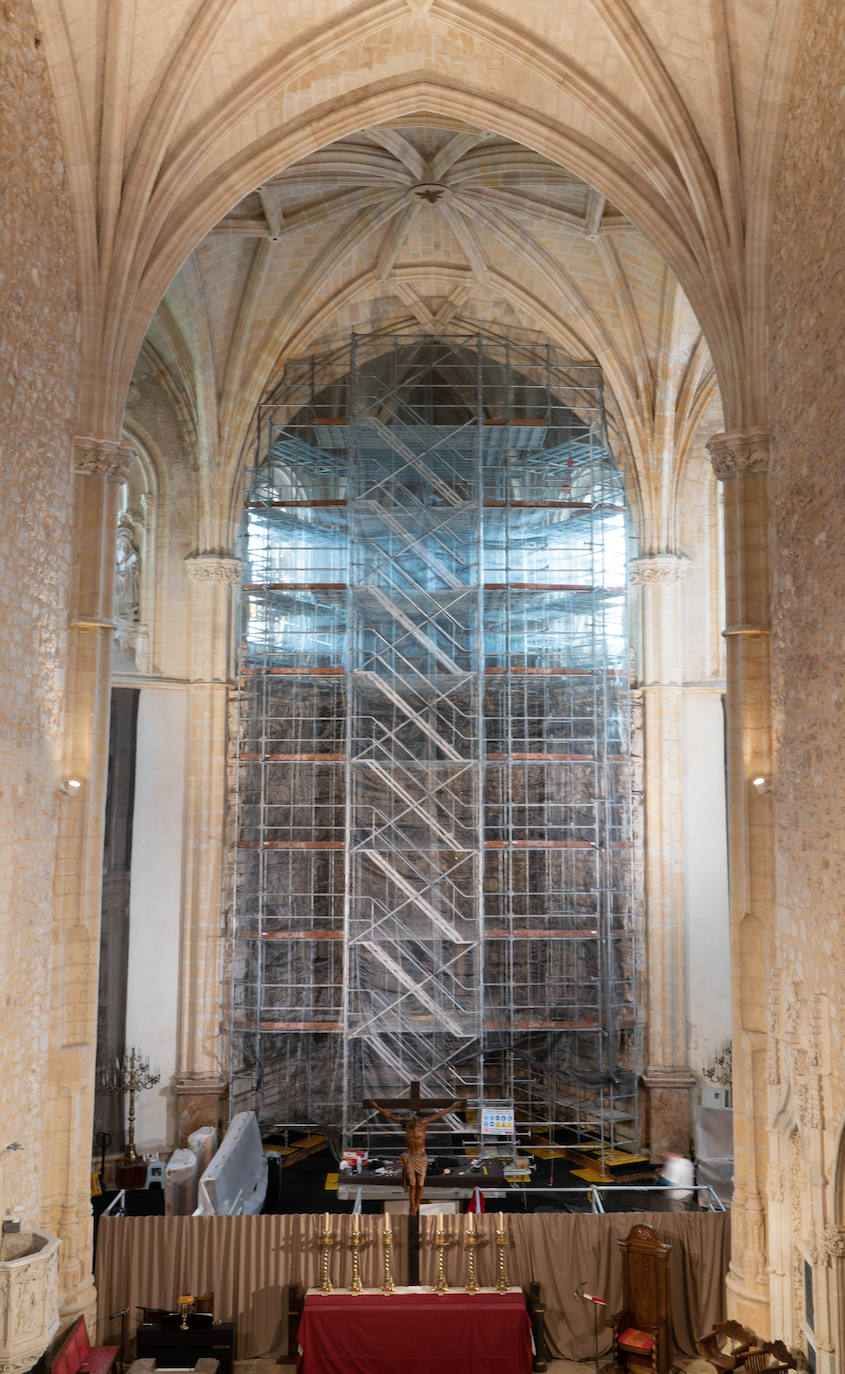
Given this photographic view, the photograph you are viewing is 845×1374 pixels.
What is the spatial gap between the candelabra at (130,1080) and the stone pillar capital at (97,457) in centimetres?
901

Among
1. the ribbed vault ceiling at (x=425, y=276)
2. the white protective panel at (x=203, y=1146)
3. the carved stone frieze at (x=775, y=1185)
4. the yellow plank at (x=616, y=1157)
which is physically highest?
the ribbed vault ceiling at (x=425, y=276)

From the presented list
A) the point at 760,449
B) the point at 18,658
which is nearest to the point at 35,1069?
the point at 18,658

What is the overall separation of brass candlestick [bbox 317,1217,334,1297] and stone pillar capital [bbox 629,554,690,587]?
1113cm

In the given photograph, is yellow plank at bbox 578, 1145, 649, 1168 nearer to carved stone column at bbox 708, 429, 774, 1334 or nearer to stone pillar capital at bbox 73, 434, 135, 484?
carved stone column at bbox 708, 429, 774, 1334

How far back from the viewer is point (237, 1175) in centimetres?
1479

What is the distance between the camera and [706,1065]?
18.5m

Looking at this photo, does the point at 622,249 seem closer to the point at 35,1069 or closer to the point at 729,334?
the point at 729,334

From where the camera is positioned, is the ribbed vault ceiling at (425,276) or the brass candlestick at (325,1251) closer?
the brass candlestick at (325,1251)

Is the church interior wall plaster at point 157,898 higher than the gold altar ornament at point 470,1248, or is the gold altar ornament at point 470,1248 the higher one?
the church interior wall plaster at point 157,898

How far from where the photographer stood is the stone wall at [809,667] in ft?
31.5

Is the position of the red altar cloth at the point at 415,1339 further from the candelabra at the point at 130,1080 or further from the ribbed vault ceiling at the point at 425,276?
the ribbed vault ceiling at the point at 425,276

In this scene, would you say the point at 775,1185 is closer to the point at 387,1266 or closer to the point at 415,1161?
the point at 415,1161

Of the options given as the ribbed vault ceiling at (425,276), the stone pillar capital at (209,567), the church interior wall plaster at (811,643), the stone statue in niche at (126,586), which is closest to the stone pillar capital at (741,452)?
the church interior wall plaster at (811,643)

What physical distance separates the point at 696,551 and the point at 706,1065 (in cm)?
782
